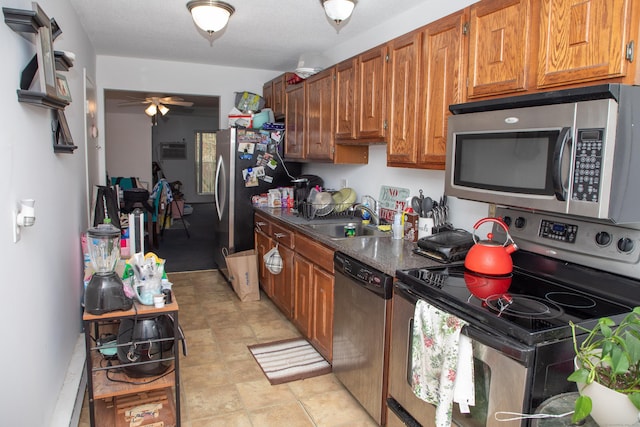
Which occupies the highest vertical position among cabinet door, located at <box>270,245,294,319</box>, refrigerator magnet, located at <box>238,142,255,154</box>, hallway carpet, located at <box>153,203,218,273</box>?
refrigerator magnet, located at <box>238,142,255,154</box>

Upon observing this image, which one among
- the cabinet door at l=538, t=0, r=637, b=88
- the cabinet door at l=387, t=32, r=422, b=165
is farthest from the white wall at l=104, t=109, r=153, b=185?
the cabinet door at l=538, t=0, r=637, b=88

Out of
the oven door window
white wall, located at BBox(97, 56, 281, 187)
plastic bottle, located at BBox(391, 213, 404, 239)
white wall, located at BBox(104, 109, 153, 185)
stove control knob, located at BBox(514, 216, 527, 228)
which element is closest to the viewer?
the oven door window

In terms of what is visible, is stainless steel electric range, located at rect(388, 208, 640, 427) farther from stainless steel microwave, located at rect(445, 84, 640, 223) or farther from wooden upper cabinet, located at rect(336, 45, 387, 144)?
wooden upper cabinet, located at rect(336, 45, 387, 144)

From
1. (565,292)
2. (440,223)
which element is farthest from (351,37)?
(565,292)

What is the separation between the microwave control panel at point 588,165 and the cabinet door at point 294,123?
111 inches

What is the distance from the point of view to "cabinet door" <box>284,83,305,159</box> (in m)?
4.11

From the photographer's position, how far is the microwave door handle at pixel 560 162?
1486 mm

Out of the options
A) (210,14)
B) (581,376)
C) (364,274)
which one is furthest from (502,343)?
(210,14)

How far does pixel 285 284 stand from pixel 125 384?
5.50 feet

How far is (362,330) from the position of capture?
2350 millimetres

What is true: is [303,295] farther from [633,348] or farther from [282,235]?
[633,348]

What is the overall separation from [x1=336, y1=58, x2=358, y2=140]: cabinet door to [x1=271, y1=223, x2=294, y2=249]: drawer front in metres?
0.86

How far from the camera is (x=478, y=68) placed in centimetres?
202

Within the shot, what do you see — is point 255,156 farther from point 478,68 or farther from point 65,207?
point 478,68
